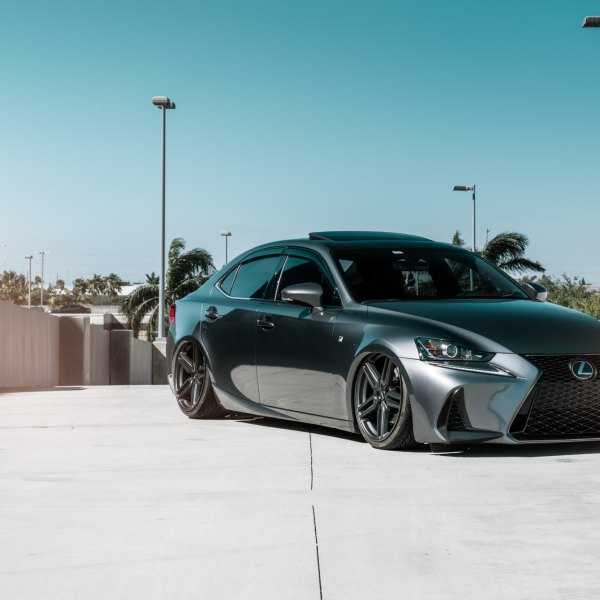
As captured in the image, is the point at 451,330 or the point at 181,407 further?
the point at 181,407

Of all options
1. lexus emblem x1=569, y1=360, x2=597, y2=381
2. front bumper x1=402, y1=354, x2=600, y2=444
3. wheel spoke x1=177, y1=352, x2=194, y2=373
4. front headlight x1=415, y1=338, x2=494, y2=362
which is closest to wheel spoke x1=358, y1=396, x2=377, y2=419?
front bumper x1=402, y1=354, x2=600, y2=444

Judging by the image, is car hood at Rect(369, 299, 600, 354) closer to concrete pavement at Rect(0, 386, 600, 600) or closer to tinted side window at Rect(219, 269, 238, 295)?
concrete pavement at Rect(0, 386, 600, 600)

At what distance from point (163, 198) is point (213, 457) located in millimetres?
26145

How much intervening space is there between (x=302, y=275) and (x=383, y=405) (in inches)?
65.8

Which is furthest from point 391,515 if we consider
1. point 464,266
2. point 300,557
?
point 464,266

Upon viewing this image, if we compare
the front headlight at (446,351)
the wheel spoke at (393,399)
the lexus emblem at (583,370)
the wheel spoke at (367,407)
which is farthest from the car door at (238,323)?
the lexus emblem at (583,370)

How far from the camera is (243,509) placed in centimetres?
579

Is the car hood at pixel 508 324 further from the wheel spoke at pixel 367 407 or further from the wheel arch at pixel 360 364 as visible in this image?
the wheel spoke at pixel 367 407

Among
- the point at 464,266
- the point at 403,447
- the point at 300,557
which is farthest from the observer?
the point at 464,266

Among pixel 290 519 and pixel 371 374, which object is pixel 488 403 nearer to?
pixel 371 374

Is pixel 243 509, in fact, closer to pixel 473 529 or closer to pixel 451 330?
pixel 473 529

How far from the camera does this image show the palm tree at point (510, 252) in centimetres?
4897

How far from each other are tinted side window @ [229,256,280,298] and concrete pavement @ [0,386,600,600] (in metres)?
1.25

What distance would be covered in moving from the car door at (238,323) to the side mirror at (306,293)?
0.77 m
